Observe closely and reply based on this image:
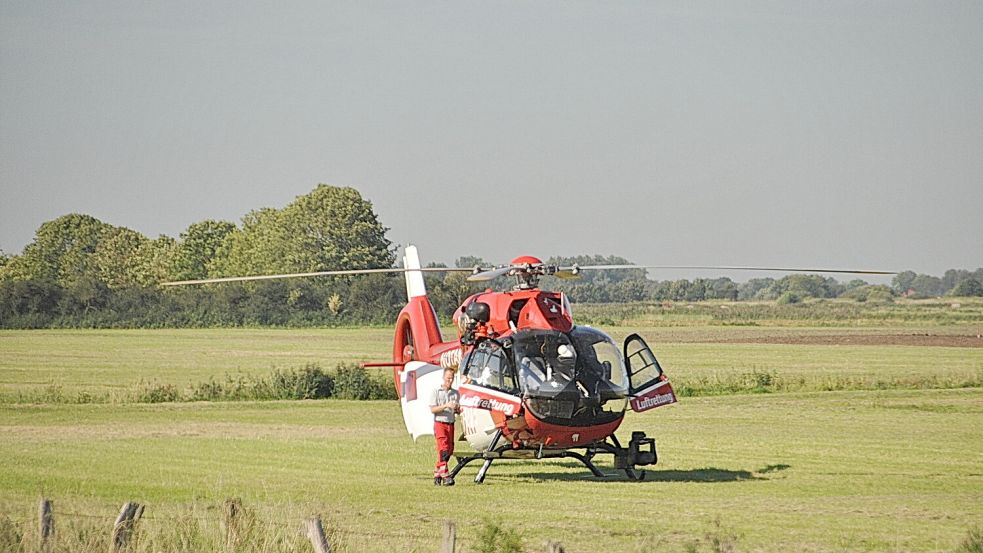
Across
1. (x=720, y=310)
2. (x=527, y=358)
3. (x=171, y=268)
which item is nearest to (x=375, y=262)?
(x=171, y=268)

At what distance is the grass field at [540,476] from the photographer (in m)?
13.2

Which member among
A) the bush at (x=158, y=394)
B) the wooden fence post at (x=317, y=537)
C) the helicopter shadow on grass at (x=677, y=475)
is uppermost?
the wooden fence post at (x=317, y=537)

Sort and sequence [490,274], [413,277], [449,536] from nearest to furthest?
1. [449,536]
2. [490,274]
3. [413,277]

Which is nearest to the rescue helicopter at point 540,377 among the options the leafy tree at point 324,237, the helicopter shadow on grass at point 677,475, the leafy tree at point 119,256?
Result: the helicopter shadow on grass at point 677,475

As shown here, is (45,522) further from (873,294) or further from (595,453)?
(873,294)

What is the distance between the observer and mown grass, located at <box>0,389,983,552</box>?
13.3 m

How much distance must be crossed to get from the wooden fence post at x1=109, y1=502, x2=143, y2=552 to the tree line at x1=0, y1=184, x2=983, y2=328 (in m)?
35.5

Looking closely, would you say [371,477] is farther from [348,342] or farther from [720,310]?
[720,310]

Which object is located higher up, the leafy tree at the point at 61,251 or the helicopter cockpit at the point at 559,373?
the leafy tree at the point at 61,251

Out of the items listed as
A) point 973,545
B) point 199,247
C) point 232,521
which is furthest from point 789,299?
point 973,545

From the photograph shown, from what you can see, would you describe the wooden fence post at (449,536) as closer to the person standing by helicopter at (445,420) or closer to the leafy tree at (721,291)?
the person standing by helicopter at (445,420)

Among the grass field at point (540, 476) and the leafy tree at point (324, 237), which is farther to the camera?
the leafy tree at point (324, 237)

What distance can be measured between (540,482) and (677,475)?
202 cm

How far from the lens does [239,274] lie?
326ft
